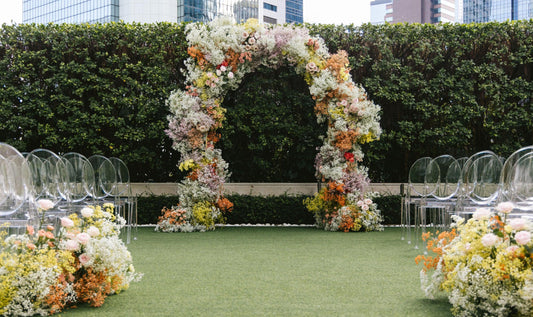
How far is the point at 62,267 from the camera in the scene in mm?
3885

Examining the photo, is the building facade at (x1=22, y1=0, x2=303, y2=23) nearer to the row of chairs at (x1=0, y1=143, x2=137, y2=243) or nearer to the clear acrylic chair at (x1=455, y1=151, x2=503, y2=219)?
the row of chairs at (x1=0, y1=143, x2=137, y2=243)

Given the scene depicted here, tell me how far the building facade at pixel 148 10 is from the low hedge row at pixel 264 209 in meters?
41.0

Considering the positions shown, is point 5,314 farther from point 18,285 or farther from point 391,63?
point 391,63

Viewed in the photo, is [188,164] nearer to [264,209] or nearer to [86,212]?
[264,209]

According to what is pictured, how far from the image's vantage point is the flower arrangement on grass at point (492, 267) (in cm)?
314

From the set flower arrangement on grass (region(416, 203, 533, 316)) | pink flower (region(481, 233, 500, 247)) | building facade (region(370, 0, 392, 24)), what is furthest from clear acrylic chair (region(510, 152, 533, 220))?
building facade (region(370, 0, 392, 24))

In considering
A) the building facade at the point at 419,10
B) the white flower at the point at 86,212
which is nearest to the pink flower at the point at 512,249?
the white flower at the point at 86,212

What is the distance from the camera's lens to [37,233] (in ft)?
13.3

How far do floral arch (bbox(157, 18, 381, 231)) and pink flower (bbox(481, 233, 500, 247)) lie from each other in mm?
5712

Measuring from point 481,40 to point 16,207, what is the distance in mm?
9021

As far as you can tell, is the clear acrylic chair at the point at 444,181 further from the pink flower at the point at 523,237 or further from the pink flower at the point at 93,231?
the pink flower at the point at 93,231

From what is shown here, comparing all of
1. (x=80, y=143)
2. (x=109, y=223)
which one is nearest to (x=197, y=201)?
(x=80, y=143)

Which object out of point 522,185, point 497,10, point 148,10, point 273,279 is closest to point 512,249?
point 522,185

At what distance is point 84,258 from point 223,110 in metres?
5.72
